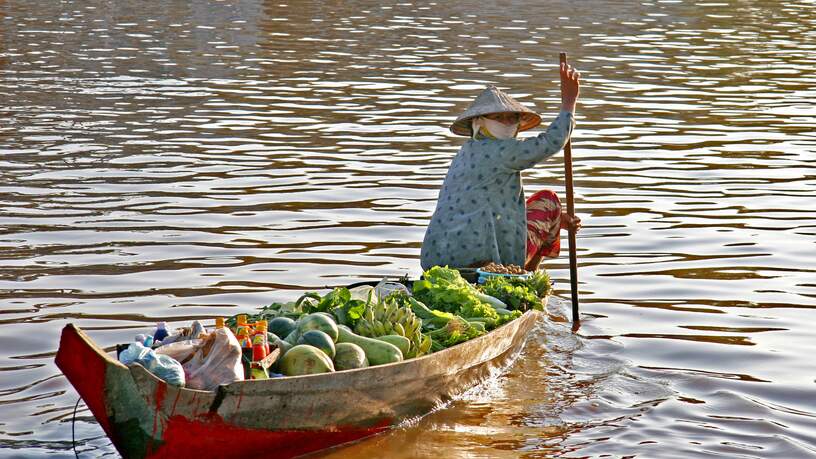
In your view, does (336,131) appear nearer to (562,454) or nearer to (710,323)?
(710,323)

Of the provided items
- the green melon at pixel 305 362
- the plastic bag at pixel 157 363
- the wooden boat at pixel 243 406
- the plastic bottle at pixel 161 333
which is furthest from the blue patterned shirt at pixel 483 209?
the plastic bag at pixel 157 363

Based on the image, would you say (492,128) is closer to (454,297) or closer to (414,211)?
(454,297)

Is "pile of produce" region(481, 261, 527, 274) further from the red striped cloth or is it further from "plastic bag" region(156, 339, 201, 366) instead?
"plastic bag" region(156, 339, 201, 366)

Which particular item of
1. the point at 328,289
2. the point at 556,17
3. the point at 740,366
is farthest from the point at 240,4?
the point at 740,366

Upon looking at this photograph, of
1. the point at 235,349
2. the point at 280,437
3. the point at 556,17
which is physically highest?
the point at 235,349

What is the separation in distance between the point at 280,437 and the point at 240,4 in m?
26.0

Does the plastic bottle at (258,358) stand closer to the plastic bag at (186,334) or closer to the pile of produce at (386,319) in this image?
the pile of produce at (386,319)

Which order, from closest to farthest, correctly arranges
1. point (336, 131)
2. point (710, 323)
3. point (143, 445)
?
point (143, 445), point (710, 323), point (336, 131)

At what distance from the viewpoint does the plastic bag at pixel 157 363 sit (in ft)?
20.1

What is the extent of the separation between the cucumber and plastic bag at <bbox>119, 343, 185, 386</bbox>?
45.9 inches

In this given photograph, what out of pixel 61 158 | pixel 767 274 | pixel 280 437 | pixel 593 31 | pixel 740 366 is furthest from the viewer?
pixel 593 31

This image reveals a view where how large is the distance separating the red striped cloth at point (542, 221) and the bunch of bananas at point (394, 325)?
2.48m

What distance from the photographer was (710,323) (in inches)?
370

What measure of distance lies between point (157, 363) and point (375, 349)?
133 cm
